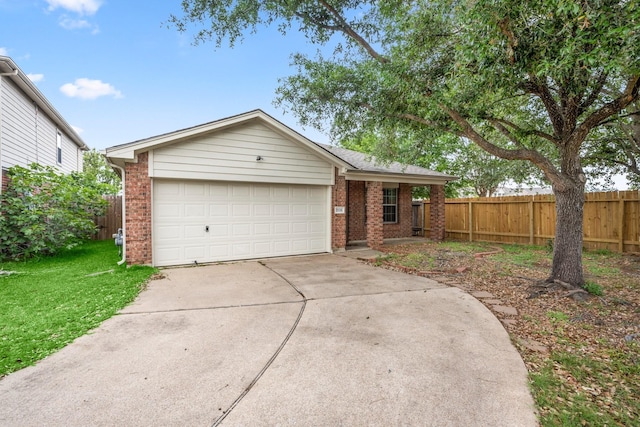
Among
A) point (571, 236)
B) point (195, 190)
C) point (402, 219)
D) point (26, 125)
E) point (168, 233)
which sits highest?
point (26, 125)

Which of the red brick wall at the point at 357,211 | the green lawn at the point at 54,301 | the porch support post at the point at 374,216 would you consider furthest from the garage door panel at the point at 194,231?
the red brick wall at the point at 357,211

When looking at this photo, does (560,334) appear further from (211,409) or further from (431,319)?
(211,409)

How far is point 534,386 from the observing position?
8.97ft

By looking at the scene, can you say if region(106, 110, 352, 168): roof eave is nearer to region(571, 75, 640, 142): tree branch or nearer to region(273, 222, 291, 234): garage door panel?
region(273, 222, 291, 234): garage door panel

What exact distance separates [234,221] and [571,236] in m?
7.60

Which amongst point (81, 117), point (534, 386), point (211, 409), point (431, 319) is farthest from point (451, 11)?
point (81, 117)

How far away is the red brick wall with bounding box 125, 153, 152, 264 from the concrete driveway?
2890mm

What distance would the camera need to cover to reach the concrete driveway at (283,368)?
2.34m

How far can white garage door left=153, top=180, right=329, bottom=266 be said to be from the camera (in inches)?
312

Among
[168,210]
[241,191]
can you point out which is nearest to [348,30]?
[241,191]

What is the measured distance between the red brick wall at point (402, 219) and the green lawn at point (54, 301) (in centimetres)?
980

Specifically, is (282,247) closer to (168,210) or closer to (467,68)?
(168,210)

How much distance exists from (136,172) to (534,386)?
819 centimetres

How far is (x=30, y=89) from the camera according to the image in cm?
1005
